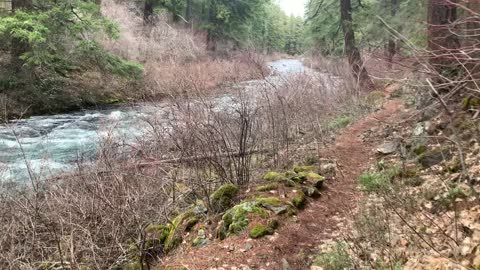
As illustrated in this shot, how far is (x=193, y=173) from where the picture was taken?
270 inches

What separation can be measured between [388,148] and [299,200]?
265cm

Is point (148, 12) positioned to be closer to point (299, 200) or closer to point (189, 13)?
point (189, 13)

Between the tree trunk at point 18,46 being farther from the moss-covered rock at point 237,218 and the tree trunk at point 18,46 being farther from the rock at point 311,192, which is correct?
the rock at point 311,192

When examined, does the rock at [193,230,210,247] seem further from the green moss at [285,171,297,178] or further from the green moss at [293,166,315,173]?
the green moss at [293,166,315,173]

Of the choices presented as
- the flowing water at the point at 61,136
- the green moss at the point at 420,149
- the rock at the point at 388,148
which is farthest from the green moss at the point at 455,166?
the flowing water at the point at 61,136

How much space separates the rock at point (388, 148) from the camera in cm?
713

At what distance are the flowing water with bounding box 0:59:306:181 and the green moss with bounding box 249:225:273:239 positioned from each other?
3483 millimetres

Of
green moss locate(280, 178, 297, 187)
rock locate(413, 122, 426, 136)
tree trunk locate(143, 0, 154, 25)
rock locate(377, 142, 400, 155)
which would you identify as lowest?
green moss locate(280, 178, 297, 187)

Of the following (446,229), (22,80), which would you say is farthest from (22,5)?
(446,229)

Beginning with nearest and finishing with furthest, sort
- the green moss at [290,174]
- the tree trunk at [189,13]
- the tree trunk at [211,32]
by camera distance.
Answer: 1. the green moss at [290,174]
2. the tree trunk at [211,32]
3. the tree trunk at [189,13]

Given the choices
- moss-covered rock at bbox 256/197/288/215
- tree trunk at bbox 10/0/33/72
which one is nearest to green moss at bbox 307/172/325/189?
moss-covered rock at bbox 256/197/288/215

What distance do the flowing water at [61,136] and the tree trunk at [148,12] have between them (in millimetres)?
11807

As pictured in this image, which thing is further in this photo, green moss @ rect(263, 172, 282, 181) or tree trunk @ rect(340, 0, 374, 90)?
tree trunk @ rect(340, 0, 374, 90)

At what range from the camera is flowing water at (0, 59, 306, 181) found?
787cm
